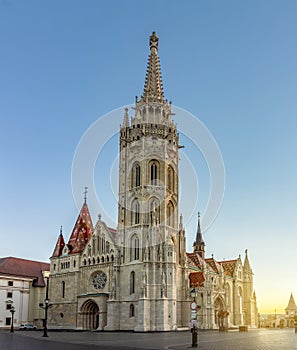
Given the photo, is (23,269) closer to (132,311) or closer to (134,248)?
(134,248)

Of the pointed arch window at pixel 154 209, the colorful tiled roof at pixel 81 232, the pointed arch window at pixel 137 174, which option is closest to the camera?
the pointed arch window at pixel 154 209

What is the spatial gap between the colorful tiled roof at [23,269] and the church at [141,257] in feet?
22.4

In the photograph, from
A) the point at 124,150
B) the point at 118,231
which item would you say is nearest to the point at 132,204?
the point at 118,231

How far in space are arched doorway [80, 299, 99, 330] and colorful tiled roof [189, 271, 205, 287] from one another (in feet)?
52.2

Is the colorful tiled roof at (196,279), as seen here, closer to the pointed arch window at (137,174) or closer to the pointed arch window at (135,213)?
the pointed arch window at (135,213)

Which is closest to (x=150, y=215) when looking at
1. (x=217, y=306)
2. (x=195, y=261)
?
(x=195, y=261)

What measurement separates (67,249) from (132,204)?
15.0 metres

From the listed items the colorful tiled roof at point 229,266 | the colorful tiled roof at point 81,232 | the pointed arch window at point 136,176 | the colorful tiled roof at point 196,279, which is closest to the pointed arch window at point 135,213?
the pointed arch window at point 136,176

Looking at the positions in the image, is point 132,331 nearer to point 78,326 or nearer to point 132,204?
point 78,326

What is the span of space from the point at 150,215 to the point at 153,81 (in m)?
25.9

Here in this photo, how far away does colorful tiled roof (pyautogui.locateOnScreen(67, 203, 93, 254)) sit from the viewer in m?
75.3

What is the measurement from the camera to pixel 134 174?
238 ft

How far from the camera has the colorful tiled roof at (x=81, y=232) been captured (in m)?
75.3

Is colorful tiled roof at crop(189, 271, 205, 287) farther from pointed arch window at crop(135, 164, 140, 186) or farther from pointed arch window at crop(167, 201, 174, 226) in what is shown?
pointed arch window at crop(135, 164, 140, 186)
